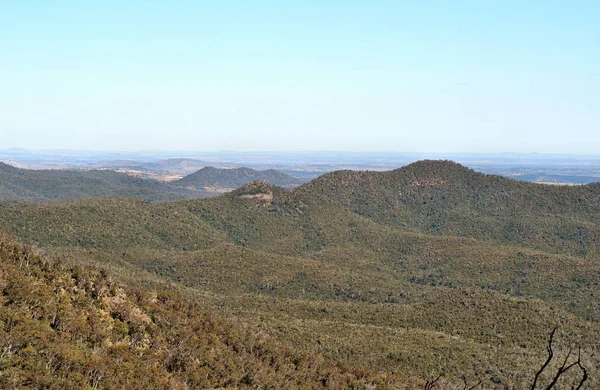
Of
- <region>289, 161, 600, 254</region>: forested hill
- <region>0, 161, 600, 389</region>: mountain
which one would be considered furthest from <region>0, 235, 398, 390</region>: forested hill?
<region>289, 161, 600, 254</region>: forested hill

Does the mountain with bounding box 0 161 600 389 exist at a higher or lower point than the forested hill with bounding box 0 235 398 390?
lower

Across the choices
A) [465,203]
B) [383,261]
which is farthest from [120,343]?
[465,203]

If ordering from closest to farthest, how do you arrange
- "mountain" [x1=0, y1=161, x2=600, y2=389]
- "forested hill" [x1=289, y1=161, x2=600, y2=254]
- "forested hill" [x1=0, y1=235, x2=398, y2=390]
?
1. "forested hill" [x1=0, y1=235, x2=398, y2=390]
2. "mountain" [x1=0, y1=161, x2=600, y2=389]
3. "forested hill" [x1=289, y1=161, x2=600, y2=254]

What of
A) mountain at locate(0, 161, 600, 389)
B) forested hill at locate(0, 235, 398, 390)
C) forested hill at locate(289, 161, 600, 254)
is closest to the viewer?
forested hill at locate(0, 235, 398, 390)

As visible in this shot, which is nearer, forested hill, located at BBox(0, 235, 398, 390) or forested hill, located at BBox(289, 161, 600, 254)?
forested hill, located at BBox(0, 235, 398, 390)

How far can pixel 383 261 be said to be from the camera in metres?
114

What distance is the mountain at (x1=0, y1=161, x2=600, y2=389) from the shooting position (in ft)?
171

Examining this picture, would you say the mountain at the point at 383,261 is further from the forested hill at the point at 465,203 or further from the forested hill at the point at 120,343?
the forested hill at the point at 120,343

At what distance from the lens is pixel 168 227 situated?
11938 centimetres

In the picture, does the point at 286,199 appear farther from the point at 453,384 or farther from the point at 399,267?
the point at 453,384

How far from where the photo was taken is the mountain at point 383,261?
5216 centimetres

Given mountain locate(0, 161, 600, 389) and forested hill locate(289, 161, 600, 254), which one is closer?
mountain locate(0, 161, 600, 389)

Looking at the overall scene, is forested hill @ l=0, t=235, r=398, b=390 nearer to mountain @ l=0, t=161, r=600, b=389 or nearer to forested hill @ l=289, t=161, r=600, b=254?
Answer: mountain @ l=0, t=161, r=600, b=389

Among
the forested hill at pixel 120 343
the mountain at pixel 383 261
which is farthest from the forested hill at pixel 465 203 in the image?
the forested hill at pixel 120 343
